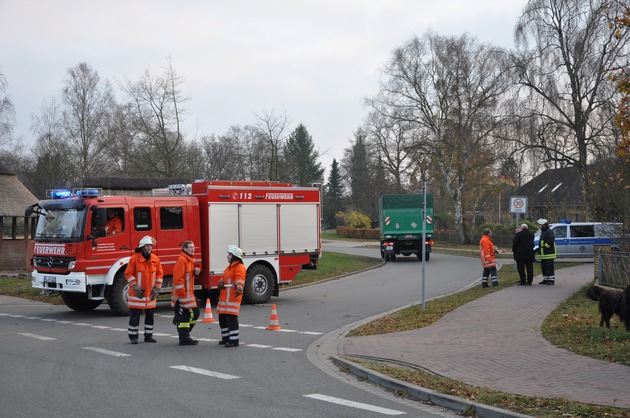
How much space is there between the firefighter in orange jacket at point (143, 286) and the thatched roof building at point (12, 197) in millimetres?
18801

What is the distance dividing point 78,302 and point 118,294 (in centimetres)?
193

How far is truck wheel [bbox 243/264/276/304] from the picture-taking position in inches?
747

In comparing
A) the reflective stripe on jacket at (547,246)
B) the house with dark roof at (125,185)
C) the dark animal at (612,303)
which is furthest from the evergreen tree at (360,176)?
the dark animal at (612,303)

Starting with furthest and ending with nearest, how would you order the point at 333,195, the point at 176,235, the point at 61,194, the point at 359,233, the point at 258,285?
1. the point at 333,195
2. the point at 359,233
3. the point at 258,285
4. the point at 176,235
5. the point at 61,194

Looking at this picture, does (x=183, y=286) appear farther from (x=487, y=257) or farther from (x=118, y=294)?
(x=487, y=257)

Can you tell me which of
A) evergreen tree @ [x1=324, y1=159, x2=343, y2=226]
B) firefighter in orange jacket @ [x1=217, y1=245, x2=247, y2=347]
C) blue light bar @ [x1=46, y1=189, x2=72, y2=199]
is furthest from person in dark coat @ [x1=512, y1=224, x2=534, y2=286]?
evergreen tree @ [x1=324, y1=159, x2=343, y2=226]

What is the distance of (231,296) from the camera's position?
463 inches

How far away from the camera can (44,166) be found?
5178 centimetres

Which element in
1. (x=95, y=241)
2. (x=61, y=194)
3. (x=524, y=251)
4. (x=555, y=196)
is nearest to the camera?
(x=95, y=241)

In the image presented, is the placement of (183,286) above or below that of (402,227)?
below

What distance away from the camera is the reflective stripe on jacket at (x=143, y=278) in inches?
491

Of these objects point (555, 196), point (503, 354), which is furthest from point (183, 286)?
point (555, 196)

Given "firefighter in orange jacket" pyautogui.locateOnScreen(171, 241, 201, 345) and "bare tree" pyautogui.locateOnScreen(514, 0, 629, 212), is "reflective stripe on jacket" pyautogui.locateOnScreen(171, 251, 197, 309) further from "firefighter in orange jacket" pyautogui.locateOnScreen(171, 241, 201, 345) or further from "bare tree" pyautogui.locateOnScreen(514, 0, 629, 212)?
"bare tree" pyautogui.locateOnScreen(514, 0, 629, 212)

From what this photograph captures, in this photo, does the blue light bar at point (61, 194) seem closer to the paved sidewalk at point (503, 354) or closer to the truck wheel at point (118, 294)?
the truck wheel at point (118, 294)
